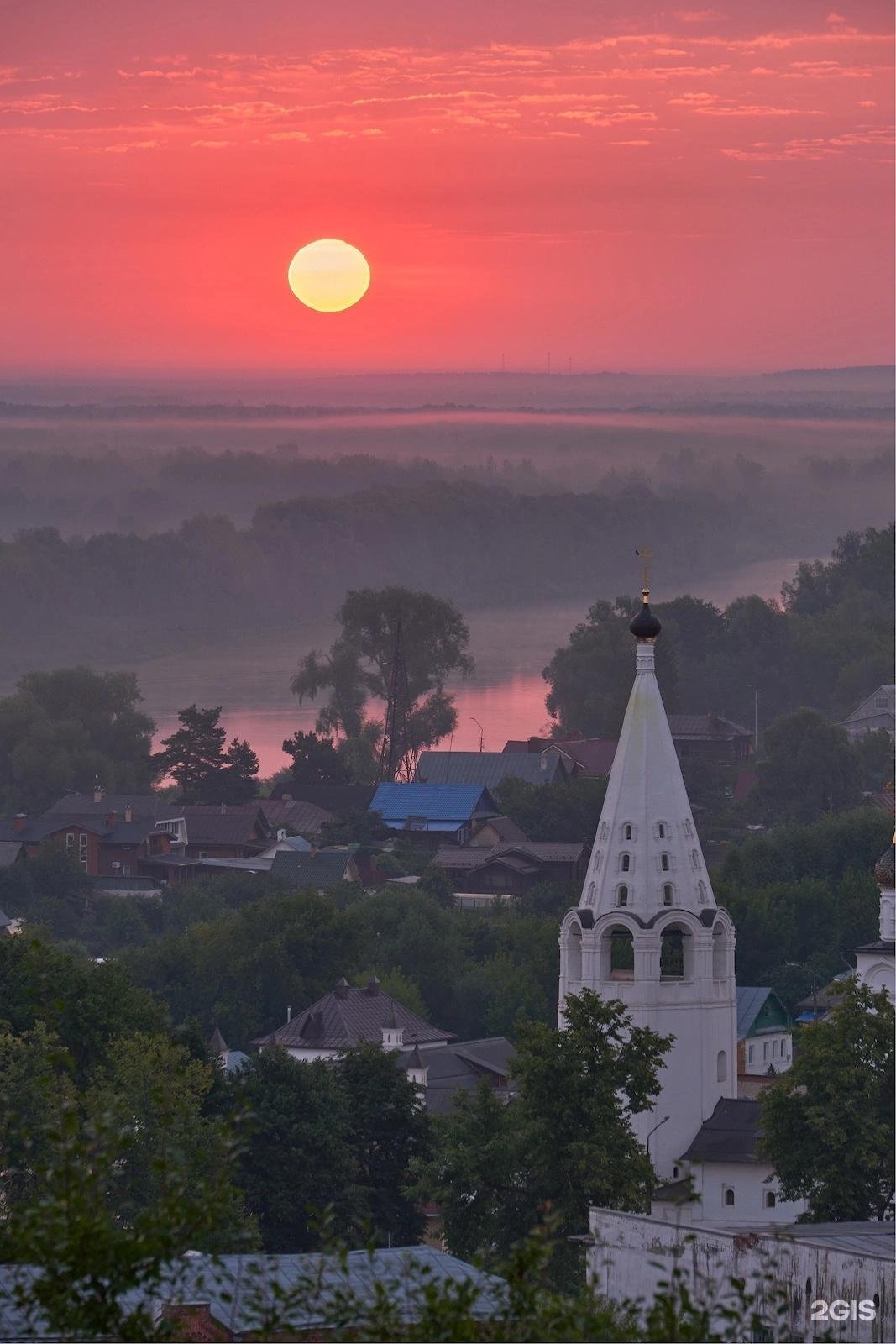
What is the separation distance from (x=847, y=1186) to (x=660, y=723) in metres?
11.3

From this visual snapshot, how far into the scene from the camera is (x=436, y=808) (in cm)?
11181

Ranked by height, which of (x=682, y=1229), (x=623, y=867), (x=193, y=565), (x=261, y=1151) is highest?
(x=193, y=565)

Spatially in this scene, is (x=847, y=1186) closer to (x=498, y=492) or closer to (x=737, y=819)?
(x=737, y=819)

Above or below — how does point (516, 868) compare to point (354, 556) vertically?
below

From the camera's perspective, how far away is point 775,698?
482ft

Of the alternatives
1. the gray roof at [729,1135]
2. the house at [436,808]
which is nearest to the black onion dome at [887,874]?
the gray roof at [729,1135]

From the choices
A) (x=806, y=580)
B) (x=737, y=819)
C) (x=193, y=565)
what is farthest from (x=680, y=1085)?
(x=193, y=565)

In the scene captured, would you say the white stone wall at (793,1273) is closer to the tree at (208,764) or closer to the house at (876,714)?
the tree at (208,764)

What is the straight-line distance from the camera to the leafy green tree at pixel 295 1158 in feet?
142

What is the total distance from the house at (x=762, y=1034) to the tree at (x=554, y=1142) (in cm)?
1606

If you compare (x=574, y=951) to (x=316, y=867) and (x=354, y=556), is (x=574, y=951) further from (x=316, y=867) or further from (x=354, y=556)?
(x=354, y=556)

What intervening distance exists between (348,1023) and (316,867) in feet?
108

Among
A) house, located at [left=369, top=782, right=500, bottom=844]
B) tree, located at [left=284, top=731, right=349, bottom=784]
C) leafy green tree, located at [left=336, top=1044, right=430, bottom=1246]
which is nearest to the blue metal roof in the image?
house, located at [left=369, top=782, right=500, bottom=844]

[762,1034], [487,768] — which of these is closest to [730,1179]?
[762,1034]
